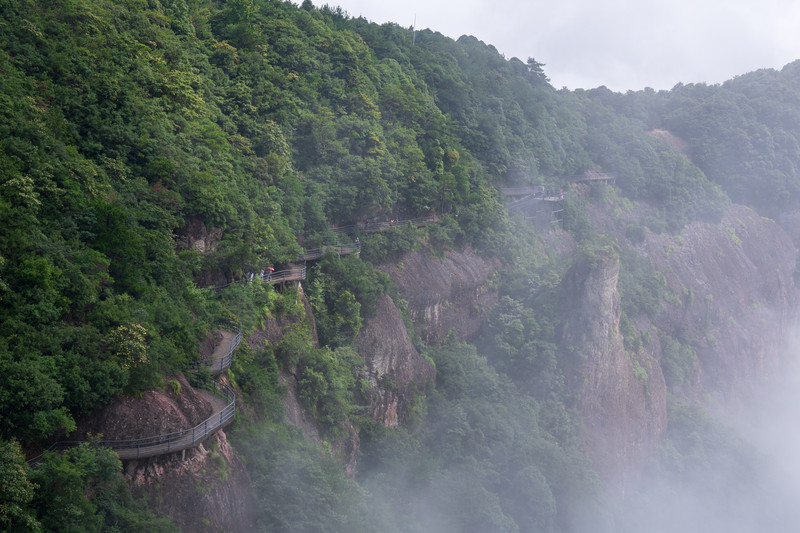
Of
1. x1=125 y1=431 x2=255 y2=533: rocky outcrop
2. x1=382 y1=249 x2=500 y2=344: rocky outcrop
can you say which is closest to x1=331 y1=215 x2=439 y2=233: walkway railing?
x1=382 y1=249 x2=500 y2=344: rocky outcrop

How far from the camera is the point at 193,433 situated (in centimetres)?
2155

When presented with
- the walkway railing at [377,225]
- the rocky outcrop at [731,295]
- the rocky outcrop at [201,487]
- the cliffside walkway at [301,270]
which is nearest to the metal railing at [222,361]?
the rocky outcrop at [201,487]

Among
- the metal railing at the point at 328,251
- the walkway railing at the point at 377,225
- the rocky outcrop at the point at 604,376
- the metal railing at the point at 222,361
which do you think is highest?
the walkway railing at the point at 377,225

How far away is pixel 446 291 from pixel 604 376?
40.5 ft

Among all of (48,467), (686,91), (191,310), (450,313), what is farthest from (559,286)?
(686,91)

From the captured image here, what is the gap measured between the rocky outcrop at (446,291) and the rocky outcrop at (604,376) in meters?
5.99

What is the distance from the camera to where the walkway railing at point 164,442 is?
1971cm

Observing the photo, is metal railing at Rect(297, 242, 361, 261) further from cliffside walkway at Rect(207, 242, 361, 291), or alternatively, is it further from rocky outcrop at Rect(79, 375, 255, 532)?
rocky outcrop at Rect(79, 375, 255, 532)

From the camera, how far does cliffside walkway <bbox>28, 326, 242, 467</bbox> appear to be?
65.1ft

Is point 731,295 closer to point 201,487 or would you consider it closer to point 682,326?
point 682,326

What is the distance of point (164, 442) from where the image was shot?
20812 mm

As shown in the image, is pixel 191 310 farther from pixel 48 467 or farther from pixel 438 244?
pixel 438 244

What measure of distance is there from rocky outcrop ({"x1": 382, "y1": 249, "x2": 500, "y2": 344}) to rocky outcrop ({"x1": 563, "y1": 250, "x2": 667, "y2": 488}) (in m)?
5.99

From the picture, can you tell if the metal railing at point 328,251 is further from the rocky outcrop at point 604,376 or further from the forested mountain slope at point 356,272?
the rocky outcrop at point 604,376
